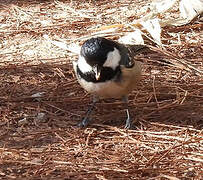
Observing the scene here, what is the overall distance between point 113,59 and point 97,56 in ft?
0.50

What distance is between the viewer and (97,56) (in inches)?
119

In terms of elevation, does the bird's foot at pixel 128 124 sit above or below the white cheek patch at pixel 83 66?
below

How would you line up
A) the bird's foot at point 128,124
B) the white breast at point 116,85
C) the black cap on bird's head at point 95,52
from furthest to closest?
1. the bird's foot at point 128,124
2. the white breast at point 116,85
3. the black cap on bird's head at point 95,52

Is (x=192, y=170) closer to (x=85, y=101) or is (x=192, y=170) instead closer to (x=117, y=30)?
(x=85, y=101)

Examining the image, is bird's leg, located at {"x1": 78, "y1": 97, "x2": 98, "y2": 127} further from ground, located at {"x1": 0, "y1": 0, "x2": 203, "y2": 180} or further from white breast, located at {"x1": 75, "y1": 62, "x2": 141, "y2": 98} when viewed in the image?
white breast, located at {"x1": 75, "y1": 62, "x2": 141, "y2": 98}

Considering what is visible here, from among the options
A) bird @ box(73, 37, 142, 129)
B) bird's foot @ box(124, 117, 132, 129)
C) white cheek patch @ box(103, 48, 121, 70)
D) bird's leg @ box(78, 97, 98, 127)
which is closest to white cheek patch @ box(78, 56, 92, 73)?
bird @ box(73, 37, 142, 129)

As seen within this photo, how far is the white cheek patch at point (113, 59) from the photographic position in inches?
121

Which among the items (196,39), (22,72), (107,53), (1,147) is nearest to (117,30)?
(196,39)

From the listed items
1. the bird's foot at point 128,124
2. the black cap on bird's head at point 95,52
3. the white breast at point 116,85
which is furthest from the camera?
the bird's foot at point 128,124

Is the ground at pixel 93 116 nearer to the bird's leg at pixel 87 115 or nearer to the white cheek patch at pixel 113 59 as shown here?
the bird's leg at pixel 87 115

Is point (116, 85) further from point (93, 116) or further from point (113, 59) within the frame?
point (93, 116)

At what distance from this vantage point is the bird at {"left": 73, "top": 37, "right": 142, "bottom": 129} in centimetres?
303

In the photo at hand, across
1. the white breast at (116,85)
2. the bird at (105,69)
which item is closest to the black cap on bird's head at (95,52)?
the bird at (105,69)

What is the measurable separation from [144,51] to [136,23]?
0.46 metres
